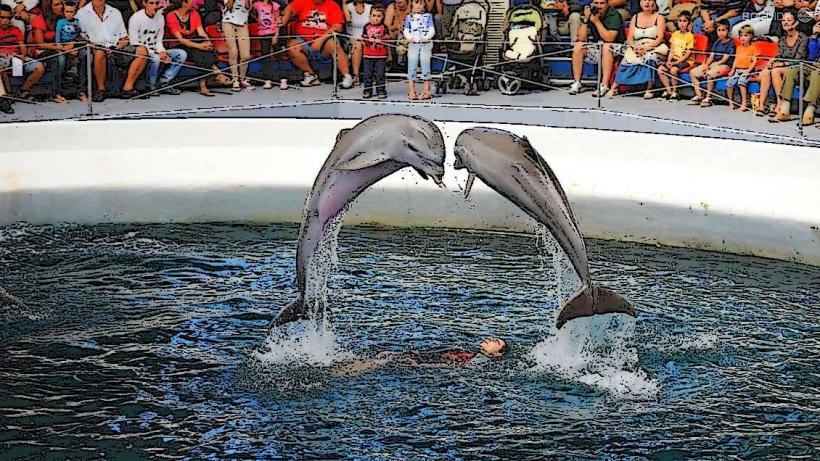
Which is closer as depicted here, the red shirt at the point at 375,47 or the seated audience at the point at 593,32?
the red shirt at the point at 375,47

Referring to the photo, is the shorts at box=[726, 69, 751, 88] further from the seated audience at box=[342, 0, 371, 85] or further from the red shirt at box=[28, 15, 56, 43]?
the red shirt at box=[28, 15, 56, 43]

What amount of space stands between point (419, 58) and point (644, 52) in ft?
9.34

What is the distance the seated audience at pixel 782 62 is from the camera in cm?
1546

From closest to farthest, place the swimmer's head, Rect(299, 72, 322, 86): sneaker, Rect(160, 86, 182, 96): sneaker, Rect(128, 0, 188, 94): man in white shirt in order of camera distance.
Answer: the swimmer's head
Rect(128, 0, 188, 94): man in white shirt
Rect(160, 86, 182, 96): sneaker
Rect(299, 72, 322, 86): sneaker

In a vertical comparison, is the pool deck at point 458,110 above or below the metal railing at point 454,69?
below

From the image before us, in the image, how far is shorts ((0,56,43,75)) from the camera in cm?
1631

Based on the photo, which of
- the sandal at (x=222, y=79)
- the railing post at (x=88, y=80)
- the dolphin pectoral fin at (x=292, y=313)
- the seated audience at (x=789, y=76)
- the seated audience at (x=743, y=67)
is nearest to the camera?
the dolphin pectoral fin at (x=292, y=313)

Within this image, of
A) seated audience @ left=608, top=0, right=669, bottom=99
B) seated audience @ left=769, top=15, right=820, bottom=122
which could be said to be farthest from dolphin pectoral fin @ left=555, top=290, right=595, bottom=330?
seated audience @ left=608, top=0, right=669, bottom=99

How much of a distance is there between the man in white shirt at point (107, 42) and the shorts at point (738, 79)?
7.07 meters

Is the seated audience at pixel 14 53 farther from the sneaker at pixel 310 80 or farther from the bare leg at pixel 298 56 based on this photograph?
the sneaker at pixel 310 80

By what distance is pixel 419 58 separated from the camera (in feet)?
57.7

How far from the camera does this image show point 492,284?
12.7 meters

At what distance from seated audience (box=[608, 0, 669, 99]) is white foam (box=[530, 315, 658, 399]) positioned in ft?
20.1

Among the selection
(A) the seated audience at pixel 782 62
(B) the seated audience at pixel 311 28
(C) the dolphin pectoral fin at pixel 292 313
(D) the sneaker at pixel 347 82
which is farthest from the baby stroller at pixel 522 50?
(C) the dolphin pectoral fin at pixel 292 313
